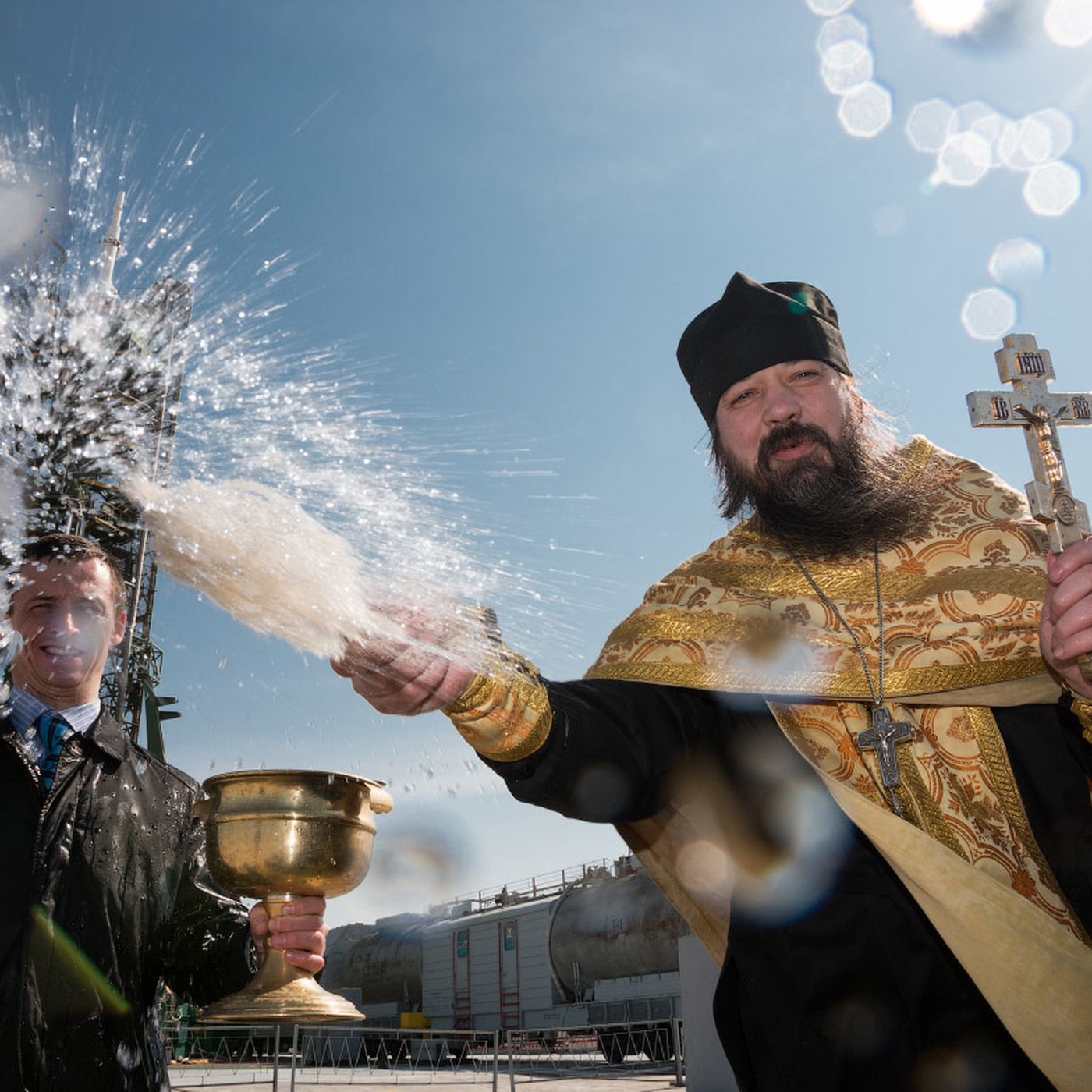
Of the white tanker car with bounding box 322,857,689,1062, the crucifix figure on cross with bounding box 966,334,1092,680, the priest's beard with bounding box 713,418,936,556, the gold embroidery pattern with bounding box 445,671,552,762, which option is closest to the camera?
the gold embroidery pattern with bounding box 445,671,552,762

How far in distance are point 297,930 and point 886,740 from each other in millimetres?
1582

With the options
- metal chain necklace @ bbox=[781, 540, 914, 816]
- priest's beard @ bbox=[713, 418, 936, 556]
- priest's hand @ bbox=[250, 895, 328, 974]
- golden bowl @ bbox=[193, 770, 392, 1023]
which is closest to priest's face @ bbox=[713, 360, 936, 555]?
priest's beard @ bbox=[713, 418, 936, 556]

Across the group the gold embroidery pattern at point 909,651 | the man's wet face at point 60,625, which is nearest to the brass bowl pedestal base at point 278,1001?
the man's wet face at point 60,625

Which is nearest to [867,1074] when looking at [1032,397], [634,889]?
[1032,397]

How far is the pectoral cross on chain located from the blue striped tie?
2.28 metres

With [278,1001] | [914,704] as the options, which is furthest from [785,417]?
[278,1001]

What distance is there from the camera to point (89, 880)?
2637 mm

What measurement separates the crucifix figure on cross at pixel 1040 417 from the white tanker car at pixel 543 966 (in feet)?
43.0

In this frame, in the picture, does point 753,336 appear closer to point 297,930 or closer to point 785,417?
point 785,417

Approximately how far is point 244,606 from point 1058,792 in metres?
2.03

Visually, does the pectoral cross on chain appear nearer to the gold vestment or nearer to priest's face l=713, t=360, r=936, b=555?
the gold vestment

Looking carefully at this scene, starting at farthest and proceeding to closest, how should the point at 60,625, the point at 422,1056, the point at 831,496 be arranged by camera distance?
the point at 422,1056, the point at 831,496, the point at 60,625

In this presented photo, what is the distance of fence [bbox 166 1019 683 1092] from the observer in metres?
14.0

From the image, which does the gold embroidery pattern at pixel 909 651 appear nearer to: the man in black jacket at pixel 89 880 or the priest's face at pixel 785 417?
the priest's face at pixel 785 417
